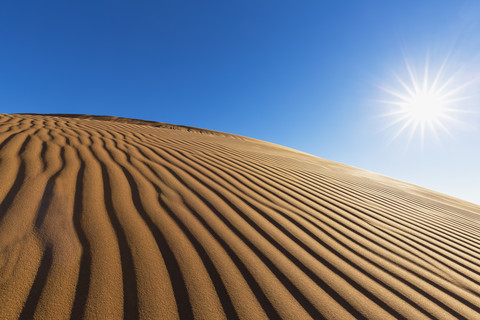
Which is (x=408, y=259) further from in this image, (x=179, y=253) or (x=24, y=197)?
(x=24, y=197)

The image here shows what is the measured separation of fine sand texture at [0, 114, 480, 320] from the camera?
0.96 m

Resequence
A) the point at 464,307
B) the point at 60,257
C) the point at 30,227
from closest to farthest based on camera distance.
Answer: the point at 60,257 → the point at 30,227 → the point at 464,307

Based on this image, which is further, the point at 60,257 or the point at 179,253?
the point at 179,253

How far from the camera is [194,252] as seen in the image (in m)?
1.27

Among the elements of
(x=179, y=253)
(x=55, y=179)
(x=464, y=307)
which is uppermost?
(x=55, y=179)

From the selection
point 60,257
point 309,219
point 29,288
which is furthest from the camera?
point 309,219

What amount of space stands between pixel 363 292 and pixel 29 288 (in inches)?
63.4

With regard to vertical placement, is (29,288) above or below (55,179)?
below

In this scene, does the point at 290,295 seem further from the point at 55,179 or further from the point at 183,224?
the point at 55,179

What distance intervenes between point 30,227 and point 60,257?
335 mm

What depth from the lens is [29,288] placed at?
0.89 m

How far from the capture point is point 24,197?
148 centimetres

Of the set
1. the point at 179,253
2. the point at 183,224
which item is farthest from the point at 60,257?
the point at 183,224

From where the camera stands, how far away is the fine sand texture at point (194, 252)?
3.14 feet
